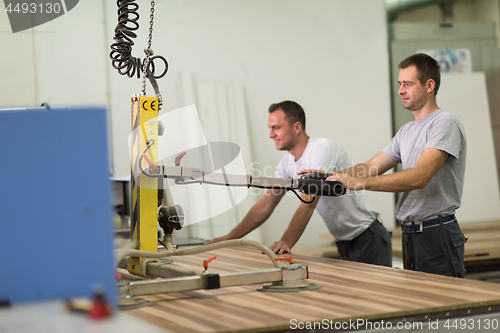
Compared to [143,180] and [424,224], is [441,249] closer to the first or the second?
[424,224]

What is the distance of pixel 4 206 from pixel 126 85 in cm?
365

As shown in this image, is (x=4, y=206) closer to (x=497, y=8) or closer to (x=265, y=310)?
(x=265, y=310)

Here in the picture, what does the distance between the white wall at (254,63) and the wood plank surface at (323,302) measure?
3.08 metres

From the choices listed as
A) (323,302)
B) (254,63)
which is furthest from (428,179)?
(254,63)

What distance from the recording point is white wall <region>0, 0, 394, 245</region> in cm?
427

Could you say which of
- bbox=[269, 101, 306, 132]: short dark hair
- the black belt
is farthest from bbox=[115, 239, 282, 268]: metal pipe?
bbox=[269, 101, 306, 132]: short dark hair

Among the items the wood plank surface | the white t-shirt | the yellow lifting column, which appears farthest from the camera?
the white t-shirt

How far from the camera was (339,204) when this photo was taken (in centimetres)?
276

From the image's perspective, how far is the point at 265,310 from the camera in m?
1.28

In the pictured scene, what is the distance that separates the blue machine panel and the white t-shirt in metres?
1.93

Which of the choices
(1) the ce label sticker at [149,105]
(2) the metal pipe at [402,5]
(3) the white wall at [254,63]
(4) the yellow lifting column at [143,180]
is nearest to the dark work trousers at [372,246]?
(4) the yellow lifting column at [143,180]

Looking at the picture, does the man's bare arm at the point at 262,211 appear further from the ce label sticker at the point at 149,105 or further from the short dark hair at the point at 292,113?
the ce label sticker at the point at 149,105

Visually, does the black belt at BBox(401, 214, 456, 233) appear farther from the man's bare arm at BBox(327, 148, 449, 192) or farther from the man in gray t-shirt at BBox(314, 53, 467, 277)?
the man's bare arm at BBox(327, 148, 449, 192)

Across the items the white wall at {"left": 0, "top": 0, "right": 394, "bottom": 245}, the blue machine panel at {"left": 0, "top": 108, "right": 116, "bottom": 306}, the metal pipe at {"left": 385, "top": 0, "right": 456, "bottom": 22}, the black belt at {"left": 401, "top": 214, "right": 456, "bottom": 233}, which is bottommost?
the black belt at {"left": 401, "top": 214, "right": 456, "bottom": 233}
